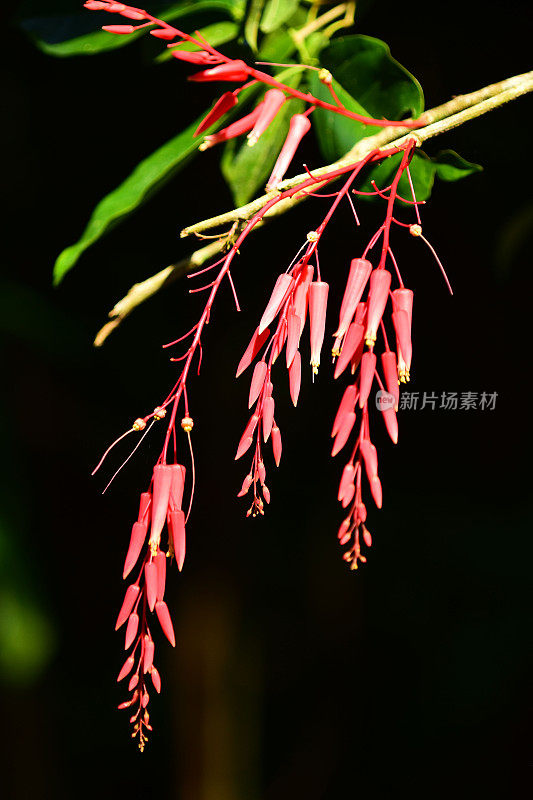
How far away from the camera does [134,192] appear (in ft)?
1.30

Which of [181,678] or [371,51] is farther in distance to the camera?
[181,678]

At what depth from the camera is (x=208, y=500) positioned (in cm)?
66

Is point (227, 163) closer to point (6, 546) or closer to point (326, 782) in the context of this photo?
point (6, 546)

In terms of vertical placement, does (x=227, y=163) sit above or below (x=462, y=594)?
above

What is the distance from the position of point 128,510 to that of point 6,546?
106 mm

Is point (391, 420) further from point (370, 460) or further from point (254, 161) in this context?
point (254, 161)

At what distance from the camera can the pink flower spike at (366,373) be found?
0.99 feet

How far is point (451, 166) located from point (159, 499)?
0.21 m

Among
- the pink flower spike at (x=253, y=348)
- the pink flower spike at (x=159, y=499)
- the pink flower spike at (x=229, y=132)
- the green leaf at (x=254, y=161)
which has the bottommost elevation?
the pink flower spike at (x=159, y=499)

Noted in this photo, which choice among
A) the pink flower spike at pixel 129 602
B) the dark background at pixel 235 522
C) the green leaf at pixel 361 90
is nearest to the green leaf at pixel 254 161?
the green leaf at pixel 361 90

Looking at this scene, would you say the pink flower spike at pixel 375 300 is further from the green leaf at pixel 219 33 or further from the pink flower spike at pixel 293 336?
the green leaf at pixel 219 33

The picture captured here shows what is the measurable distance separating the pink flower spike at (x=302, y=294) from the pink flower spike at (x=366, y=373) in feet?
0.10

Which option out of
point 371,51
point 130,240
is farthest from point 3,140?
point 371,51

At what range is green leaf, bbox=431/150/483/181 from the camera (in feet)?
1.18
